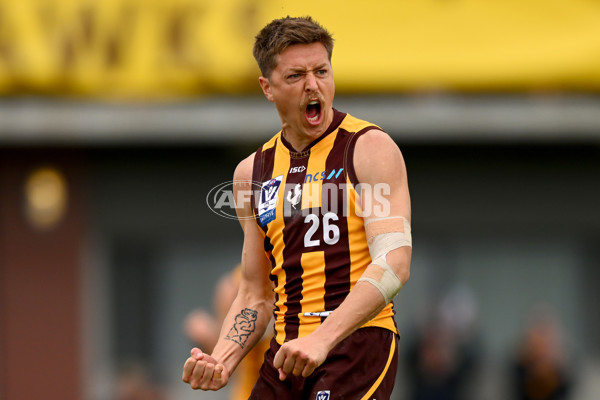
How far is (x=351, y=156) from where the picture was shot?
15.7 ft

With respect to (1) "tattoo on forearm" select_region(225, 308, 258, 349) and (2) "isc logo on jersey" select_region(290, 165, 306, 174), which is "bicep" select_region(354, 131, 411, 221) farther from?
(1) "tattoo on forearm" select_region(225, 308, 258, 349)

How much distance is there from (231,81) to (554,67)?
3937mm

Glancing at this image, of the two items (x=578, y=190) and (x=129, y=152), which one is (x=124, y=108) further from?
(x=578, y=190)

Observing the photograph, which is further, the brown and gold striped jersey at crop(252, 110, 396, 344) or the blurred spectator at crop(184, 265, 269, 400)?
the blurred spectator at crop(184, 265, 269, 400)

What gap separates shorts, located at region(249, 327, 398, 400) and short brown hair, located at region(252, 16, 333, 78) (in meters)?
1.32

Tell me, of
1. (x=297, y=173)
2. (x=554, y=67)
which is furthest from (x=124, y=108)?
(x=297, y=173)

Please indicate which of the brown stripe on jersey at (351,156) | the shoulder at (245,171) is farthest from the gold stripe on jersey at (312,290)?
the shoulder at (245,171)

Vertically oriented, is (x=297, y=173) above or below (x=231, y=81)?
below

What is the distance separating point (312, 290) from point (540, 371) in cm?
804

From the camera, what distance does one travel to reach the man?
462 cm

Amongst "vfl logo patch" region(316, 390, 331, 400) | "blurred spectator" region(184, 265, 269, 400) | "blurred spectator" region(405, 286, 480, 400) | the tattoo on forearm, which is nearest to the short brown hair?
the tattoo on forearm

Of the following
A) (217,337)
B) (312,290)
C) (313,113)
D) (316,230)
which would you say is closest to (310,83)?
(313,113)

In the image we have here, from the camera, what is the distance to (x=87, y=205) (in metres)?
14.3

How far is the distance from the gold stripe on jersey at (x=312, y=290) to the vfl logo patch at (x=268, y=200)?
0.96ft
